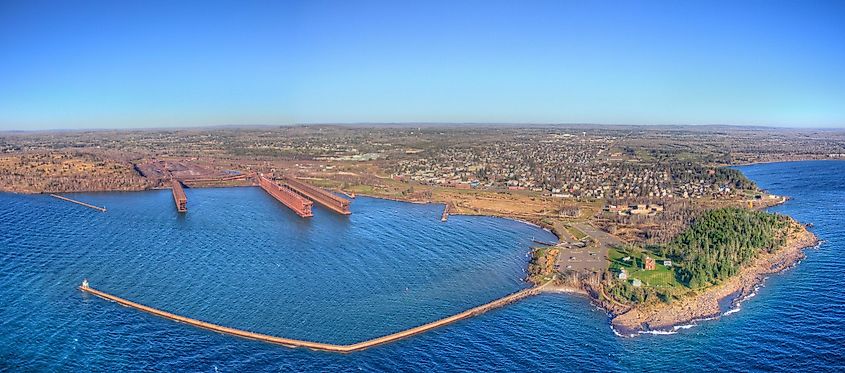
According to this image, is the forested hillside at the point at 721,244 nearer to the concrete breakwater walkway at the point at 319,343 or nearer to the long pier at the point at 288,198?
the concrete breakwater walkway at the point at 319,343

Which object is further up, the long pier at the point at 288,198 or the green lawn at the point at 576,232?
the long pier at the point at 288,198

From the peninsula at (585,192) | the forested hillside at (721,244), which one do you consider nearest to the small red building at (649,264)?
the peninsula at (585,192)

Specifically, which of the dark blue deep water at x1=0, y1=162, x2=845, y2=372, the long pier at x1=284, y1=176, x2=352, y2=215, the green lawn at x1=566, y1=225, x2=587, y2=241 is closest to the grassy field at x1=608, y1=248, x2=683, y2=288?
the dark blue deep water at x1=0, y1=162, x2=845, y2=372

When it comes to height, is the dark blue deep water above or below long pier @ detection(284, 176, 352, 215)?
below

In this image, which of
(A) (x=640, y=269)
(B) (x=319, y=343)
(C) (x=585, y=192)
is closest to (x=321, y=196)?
(C) (x=585, y=192)

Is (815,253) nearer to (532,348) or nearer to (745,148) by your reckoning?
(532,348)

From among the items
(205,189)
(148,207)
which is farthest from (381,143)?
(148,207)

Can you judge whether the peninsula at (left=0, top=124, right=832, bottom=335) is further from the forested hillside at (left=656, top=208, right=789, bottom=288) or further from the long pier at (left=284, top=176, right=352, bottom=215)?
the long pier at (left=284, top=176, right=352, bottom=215)
